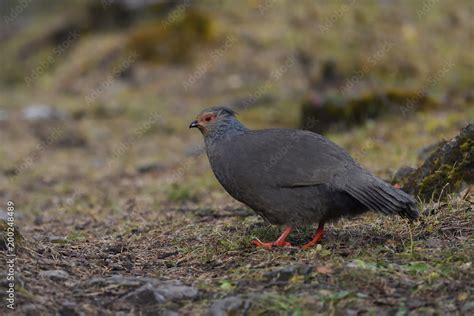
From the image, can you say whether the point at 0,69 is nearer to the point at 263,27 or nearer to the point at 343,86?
the point at 263,27

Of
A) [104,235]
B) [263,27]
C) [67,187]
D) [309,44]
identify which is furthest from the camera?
[263,27]

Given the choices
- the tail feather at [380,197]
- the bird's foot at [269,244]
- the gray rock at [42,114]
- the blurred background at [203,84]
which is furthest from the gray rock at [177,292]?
the gray rock at [42,114]

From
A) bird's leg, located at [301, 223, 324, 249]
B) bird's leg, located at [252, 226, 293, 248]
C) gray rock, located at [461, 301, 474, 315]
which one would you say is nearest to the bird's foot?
bird's leg, located at [252, 226, 293, 248]

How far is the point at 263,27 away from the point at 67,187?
7609mm

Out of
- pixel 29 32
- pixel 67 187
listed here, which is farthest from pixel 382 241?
pixel 29 32

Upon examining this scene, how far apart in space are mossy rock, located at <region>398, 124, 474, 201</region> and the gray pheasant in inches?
43.7

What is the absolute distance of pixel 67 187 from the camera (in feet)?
32.4

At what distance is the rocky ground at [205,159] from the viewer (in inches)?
166

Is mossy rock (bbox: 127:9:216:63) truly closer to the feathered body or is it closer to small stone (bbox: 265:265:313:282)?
the feathered body

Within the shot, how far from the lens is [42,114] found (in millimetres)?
13891

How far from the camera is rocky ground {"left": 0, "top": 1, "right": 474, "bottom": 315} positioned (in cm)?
421

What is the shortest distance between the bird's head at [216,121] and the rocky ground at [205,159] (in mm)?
784

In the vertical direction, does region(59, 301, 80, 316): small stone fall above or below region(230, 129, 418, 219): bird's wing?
→ below

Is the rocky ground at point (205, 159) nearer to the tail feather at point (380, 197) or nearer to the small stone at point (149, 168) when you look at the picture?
the small stone at point (149, 168)
